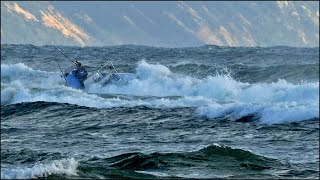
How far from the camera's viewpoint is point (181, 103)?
3142 centimetres

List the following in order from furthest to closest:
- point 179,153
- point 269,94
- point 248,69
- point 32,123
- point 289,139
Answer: point 248,69
point 269,94
point 32,123
point 289,139
point 179,153

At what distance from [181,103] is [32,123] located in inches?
307

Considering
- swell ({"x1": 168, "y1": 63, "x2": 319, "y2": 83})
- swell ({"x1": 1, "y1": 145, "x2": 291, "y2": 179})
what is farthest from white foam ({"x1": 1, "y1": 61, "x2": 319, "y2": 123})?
swell ({"x1": 1, "y1": 145, "x2": 291, "y2": 179})

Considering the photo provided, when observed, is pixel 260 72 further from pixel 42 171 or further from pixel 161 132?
pixel 42 171

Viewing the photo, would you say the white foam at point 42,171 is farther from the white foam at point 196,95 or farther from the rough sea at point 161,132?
the white foam at point 196,95

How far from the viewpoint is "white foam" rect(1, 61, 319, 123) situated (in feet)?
85.8

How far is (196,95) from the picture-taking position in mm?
38344

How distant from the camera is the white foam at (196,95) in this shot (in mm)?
26141

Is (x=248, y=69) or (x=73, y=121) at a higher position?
(x=248, y=69)

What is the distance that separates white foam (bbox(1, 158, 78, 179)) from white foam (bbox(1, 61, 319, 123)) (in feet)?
36.8

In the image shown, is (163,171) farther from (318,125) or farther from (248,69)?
(248,69)

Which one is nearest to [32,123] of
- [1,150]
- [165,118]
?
[165,118]

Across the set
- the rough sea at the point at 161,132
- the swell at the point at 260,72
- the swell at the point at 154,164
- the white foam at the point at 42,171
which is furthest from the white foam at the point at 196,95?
the white foam at the point at 42,171

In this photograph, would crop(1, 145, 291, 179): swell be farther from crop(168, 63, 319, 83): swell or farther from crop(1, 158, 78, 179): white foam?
crop(168, 63, 319, 83): swell
